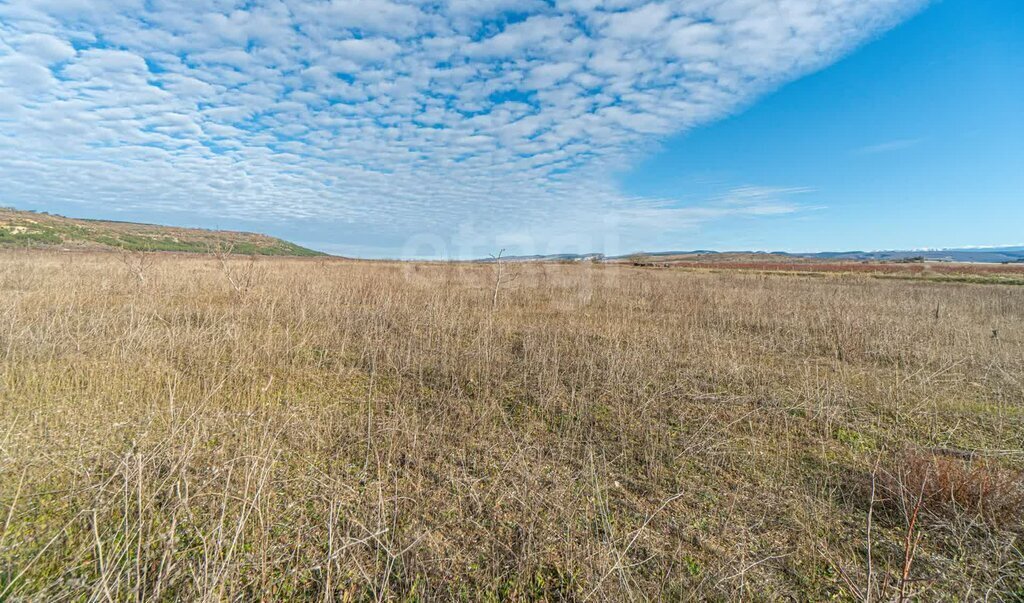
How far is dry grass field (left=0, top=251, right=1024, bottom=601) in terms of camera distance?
6.90 ft

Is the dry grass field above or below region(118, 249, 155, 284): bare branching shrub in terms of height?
below

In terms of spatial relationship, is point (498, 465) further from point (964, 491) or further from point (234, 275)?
point (234, 275)

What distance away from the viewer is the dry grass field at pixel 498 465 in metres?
2.10

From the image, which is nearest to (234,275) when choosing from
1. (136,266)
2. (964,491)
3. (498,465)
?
(136,266)

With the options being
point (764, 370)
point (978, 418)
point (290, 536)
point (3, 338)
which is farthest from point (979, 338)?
point (3, 338)

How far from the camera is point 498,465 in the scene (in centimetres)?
334

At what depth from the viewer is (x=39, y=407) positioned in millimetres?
3795

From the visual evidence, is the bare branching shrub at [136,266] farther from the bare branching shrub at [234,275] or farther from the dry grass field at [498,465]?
the dry grass field at [498,465]

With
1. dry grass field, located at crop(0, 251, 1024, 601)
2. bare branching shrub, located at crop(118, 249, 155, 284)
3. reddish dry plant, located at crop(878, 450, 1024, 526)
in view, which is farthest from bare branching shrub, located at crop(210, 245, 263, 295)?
reddish dry plant, located at crop(878, 450, 1024, 526)

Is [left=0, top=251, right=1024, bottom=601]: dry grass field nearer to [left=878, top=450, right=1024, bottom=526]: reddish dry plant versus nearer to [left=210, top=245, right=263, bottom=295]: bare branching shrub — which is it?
[left=878, top=450, right=1024, bottom=526]: reddish dry plant

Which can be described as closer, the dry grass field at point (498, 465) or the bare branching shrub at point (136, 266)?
the dry grass field at point (498, 465)

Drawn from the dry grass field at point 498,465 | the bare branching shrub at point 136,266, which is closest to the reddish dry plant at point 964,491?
the dry grass field at point 498,465

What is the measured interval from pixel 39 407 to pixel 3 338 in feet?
10.2

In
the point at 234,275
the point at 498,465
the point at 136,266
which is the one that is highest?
the point at 136,266
